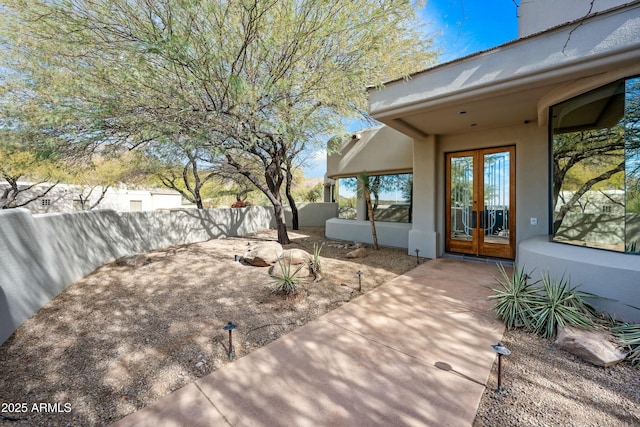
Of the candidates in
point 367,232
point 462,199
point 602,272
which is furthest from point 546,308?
point 367,232

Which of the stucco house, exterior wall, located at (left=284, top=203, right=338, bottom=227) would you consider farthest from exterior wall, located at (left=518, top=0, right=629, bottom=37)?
exterior wall, located at (left=284, top=203, right=338, bottom=227)

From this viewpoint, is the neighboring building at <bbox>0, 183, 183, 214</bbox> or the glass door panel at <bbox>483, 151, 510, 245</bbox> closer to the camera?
the glass door panel at <bbox>483, 151, 510, 245</bbox>

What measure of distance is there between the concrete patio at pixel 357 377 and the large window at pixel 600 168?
2.03 m

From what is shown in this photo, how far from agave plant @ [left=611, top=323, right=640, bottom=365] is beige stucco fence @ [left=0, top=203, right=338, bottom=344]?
6648mm

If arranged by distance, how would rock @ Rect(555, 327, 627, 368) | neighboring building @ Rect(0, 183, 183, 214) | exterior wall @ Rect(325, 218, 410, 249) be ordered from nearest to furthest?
rock @ Rect(555, 327, 627, 368)
exterior wall @ Rect(325, 218, 410, 249)
neighboring building @ Rect(0, 183, 183, 214)

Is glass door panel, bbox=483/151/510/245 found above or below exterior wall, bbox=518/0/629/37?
below

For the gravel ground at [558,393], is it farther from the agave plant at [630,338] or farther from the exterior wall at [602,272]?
the exterior wall at [602,272]

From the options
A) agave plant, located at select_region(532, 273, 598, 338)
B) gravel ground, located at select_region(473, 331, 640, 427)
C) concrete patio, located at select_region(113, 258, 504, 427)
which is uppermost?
agave plant, located at select_region(532, 273, 598, 338)

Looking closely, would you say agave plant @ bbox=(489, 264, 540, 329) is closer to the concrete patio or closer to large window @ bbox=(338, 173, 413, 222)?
the concrete patio

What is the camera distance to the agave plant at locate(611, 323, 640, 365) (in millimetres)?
2594

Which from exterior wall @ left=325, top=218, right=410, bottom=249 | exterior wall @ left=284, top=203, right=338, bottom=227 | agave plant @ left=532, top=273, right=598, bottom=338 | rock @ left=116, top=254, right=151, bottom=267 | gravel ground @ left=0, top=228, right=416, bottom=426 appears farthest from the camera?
exterior wall @ left=284, top=203, right=338, bottom=227

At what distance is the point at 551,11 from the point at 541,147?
298 cm

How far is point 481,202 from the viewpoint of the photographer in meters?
6.39

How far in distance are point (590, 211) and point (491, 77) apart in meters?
2.54
